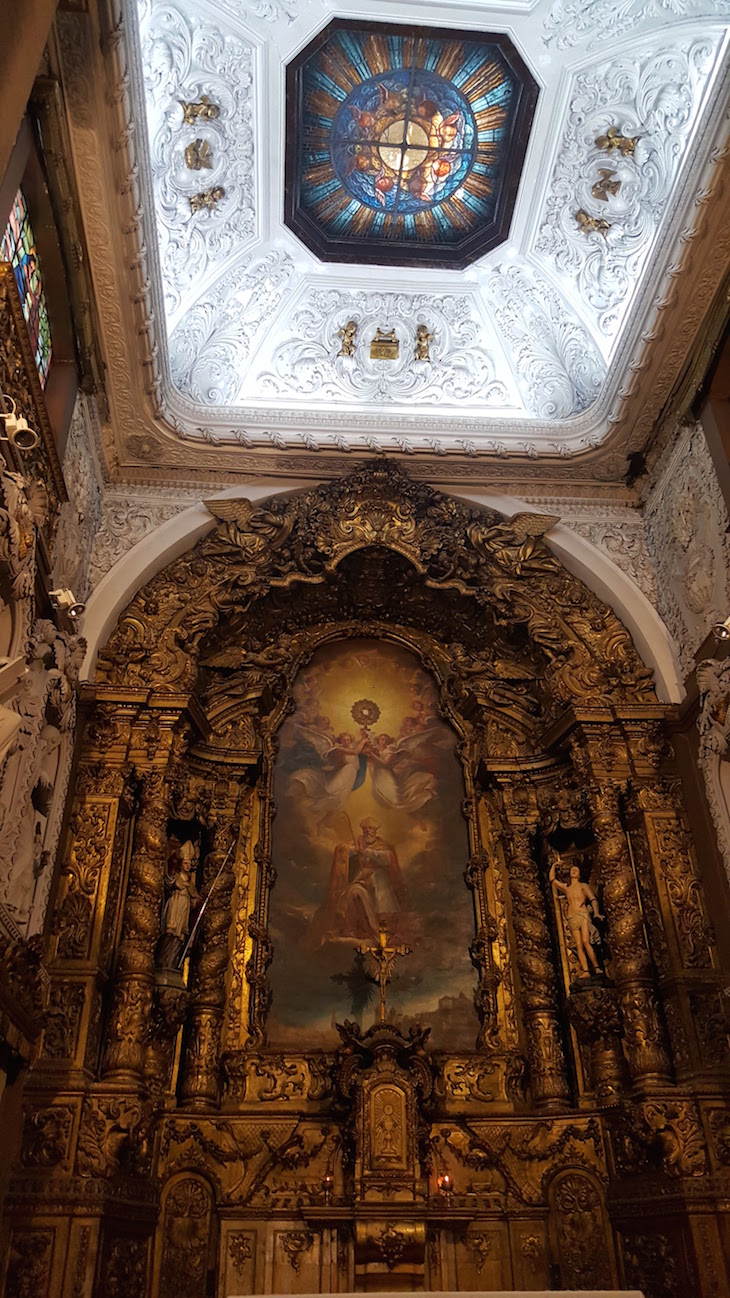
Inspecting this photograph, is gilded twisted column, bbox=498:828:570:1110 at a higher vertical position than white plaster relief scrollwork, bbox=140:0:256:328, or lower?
lower

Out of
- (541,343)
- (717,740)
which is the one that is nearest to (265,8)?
(541,343)

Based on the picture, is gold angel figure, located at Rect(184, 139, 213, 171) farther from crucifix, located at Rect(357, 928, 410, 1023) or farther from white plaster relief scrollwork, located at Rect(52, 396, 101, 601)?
crucifix, located at Rect(357, 928, 410, 1023)

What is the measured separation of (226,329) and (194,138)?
7.45 ft

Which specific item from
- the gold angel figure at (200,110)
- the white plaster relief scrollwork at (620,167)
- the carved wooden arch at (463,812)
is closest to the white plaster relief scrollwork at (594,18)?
the white plaster relief scrollwork at (620,167)

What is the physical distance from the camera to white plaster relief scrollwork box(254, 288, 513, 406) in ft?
42.2

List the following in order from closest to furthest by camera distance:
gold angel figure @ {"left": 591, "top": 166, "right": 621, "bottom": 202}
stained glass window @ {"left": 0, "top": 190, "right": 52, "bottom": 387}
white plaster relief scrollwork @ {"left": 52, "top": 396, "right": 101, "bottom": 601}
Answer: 1. stained glass window @ {"left": 0, "top": 190, "right": 52, "bottom": 387}
2. white plaster relief scrollwork @ {"left": 52, "top": 396, "right": 101, "bottom": 601}
3. gold angel figure @ {"left": 591, "top": 166, "right": 621, "bottom": 202}

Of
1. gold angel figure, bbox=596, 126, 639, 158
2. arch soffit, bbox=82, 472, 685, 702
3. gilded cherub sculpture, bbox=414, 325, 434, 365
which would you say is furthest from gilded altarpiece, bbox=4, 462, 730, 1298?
gold angel figure, bbox=596, 126, 639, 158

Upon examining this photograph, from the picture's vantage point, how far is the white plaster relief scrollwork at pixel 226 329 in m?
12.2

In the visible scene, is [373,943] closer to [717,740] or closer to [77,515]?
[717,740]

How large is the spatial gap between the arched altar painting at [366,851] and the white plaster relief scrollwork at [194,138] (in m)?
5.30

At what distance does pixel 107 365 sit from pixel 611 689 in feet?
22.5

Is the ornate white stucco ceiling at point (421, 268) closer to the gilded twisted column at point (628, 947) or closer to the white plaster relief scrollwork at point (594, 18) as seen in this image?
the white plaster relief scrollwork at point (594, 18)

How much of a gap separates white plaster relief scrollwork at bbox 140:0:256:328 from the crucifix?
25.8 ft

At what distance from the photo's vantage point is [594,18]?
403 inches
